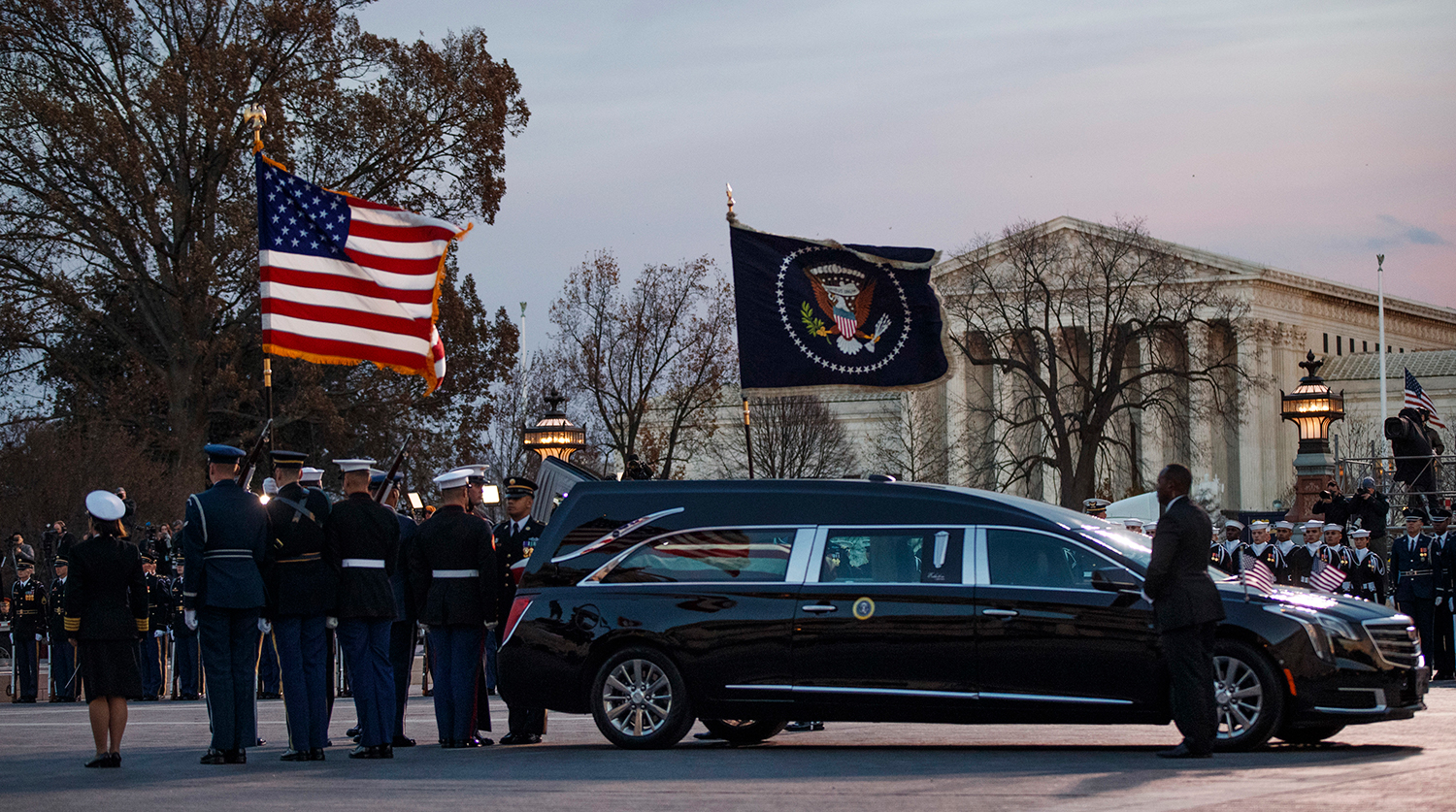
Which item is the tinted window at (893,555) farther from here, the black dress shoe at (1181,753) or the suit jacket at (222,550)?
the suit jacket at (222,550)

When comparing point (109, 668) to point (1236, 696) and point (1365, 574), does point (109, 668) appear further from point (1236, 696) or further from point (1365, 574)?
point (1365, 574)

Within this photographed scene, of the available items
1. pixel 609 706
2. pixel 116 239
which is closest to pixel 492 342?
pixel 116 239

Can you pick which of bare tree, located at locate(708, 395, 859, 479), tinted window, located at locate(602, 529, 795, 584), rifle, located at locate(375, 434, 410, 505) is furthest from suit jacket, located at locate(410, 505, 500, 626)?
bare tree, located at locate(708, 395, 859, 479)

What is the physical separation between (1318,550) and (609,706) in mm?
13883

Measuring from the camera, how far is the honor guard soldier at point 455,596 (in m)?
13.9

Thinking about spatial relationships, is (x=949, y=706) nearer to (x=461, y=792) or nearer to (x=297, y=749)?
(x=461, y=792)

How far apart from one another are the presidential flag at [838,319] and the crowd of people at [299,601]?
12.7 ft

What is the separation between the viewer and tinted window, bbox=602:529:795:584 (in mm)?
13180

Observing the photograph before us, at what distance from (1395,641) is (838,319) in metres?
6.26

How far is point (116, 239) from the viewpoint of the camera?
3831 cm

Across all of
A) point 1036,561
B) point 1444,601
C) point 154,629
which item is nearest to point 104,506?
point 1036,561

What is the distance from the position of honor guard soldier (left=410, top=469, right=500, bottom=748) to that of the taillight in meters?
0.32

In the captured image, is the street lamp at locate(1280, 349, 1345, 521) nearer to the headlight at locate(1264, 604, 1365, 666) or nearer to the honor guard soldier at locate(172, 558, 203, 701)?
the honor guard soldier at locate(172, 558, 203, 701)

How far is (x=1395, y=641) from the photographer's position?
12.6 meters
